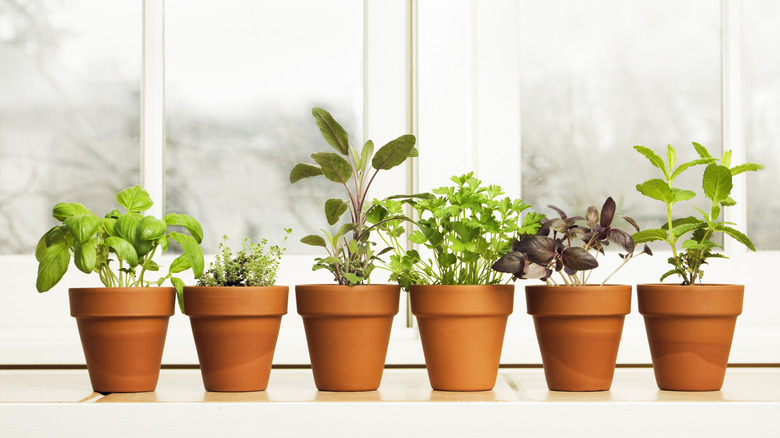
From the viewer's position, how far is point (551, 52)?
57.7 inches

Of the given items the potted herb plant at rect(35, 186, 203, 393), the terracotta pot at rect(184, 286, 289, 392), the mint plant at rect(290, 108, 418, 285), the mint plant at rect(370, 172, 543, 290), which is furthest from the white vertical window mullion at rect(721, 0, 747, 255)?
the potted herb plant at rect(35, 186, 203, 393)

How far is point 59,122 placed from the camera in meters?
1.43

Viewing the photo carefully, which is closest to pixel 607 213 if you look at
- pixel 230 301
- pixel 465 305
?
pixel 465 305

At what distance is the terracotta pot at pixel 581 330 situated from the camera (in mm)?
1036

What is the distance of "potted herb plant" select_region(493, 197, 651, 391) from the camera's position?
1021 millimetres

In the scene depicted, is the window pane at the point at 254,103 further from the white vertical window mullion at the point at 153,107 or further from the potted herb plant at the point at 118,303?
the potted herb plant at the point at 118,303

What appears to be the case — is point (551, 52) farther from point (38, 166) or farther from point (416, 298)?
→ point (38, 166)

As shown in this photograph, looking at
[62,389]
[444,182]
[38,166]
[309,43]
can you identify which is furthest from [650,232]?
[38,166]

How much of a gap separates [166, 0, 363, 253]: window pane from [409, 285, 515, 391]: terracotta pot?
472mm

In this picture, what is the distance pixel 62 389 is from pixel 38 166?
0.55 metres

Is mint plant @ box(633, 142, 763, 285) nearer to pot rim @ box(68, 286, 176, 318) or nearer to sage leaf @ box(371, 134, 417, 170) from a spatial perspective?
sage leaf @ box(371, 134, 417, 170)

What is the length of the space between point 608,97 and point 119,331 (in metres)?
1.06

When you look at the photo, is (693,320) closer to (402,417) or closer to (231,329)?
(402,417)

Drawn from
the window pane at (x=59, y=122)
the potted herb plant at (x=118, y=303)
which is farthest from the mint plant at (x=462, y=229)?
the window pane at (x=59, y=122)
